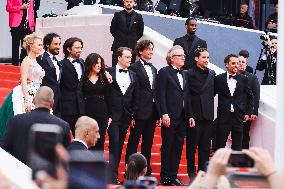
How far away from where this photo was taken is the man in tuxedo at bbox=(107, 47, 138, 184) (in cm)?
1129

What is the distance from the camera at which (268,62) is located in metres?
15.6

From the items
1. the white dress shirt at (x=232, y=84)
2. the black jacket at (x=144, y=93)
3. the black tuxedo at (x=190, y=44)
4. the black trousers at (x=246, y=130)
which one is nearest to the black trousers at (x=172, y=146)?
the black jacket at (x=144, y=93)

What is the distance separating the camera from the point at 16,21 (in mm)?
15750

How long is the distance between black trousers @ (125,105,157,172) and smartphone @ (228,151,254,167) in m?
8.39

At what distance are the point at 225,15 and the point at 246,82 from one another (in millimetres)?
7952

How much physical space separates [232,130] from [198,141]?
670 mm

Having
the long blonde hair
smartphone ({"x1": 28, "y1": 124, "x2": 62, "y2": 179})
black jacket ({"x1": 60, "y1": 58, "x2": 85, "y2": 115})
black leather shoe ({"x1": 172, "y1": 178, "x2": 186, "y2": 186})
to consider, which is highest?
smartphone ({"x1": 28, "y1": 124, "x2": 62, "y2": 179})

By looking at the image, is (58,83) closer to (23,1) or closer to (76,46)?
(76,46)

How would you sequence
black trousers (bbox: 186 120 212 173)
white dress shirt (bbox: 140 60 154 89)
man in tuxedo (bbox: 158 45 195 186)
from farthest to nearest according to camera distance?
1. white dress shirt (bbox: 140 60 154 89)
2. black trousers (bbox: 186 120 212 173)
3. man in tuxedo (bbox: 158 45 195 186)

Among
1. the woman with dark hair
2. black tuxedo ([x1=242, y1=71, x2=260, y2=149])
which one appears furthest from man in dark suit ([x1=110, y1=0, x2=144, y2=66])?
the woman with dark hair

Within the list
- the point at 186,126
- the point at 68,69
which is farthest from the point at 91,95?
the point at 186,126

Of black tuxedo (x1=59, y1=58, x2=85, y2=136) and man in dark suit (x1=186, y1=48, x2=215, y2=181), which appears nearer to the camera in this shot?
black tuxedo (x1=59, y1=58, x2=85, y2=136)

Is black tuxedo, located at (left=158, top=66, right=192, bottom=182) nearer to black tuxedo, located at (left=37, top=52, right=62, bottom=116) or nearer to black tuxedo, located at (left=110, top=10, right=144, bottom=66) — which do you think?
black tuxedo, located at (left=37, top=52, right=62, bottom=116)

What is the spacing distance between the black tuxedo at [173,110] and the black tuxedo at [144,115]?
0.16 metres
